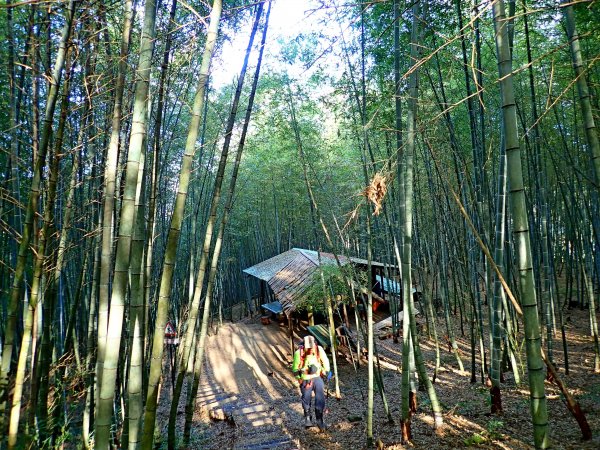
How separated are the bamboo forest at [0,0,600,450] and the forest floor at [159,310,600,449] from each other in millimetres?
42

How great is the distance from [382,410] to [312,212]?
275 centimetres

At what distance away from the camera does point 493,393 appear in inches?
142

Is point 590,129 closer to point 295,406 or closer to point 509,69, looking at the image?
point 509,69

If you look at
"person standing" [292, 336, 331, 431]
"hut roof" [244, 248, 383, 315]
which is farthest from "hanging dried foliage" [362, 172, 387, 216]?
"hut roof" [244, 248, 383, 315]

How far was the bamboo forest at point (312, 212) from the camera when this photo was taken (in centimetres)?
177

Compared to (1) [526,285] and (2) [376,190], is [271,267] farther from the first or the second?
(1) [526,285]

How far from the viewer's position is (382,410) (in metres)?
4.68

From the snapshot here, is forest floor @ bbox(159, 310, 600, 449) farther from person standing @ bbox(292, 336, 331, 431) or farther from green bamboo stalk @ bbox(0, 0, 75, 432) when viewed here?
green bamboo stalk @ bbox(0, 0, 75, 432)

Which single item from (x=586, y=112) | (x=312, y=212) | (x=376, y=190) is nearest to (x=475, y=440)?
(x=376, y=190)

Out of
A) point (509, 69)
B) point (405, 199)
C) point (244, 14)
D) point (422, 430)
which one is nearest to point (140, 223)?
point (509, 69)

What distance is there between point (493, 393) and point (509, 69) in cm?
298

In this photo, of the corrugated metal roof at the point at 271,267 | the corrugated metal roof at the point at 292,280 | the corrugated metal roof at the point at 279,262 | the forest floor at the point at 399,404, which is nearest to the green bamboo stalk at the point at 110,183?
the forest floor at the point at 399,404

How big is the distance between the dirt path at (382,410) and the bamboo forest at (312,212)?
0.04 m

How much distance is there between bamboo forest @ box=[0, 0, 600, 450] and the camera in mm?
1771
